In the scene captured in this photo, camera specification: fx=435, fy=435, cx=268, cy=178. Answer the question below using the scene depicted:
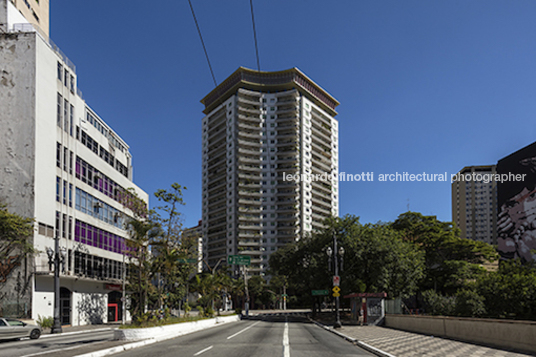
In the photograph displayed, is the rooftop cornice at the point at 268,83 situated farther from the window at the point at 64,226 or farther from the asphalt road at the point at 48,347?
the asphalt road at the point at 48,347

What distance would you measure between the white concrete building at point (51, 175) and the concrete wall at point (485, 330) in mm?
23646

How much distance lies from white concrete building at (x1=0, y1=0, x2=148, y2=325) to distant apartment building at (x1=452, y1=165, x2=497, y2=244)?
561ft

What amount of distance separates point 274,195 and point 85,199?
2955 inches

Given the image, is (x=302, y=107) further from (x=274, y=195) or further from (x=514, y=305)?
(x=514, y=305)

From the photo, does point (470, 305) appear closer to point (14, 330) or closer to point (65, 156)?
point (14, 330)

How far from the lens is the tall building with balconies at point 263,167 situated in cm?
11419

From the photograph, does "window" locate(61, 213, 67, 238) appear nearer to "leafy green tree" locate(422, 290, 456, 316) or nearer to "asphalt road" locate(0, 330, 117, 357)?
"asphalt road" locate(0, 330, 117, 357)

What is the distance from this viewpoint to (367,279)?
150 feet

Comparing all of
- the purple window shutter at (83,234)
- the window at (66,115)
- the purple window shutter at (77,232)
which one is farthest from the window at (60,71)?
the purple window shutter at (83,234)

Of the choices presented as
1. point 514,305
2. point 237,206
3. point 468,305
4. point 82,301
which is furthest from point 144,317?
point 237,206

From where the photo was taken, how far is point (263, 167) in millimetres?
119312

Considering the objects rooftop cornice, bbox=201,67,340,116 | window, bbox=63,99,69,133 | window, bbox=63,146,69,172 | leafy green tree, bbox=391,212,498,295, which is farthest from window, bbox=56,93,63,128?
rooftop cornice, bbox=201,67,340,116

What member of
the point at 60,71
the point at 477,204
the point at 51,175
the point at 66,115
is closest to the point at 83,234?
the point at 51,175

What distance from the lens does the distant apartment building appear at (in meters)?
188
